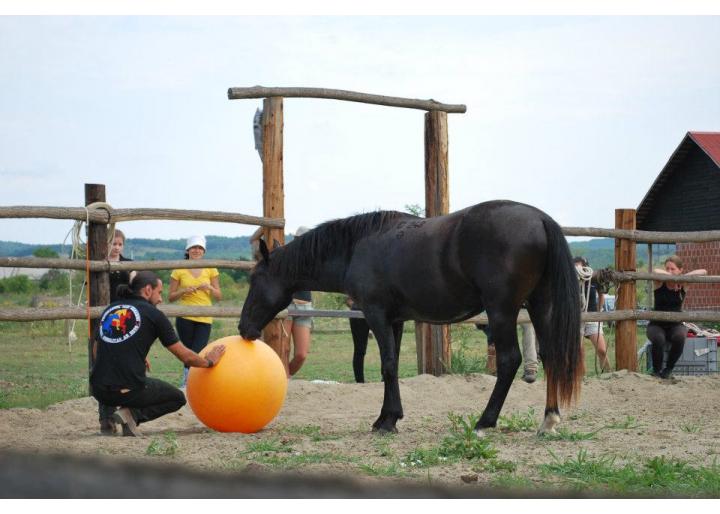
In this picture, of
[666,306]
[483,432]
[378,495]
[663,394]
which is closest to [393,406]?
[483,432]

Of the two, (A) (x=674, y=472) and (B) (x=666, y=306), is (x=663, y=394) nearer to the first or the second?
(B) (x=666, y=306)

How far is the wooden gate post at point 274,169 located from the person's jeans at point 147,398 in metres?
2.19

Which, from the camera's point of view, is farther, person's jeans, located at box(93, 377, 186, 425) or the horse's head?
the horse's head

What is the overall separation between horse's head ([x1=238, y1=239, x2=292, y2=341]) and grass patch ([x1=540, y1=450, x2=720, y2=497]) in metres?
2.85

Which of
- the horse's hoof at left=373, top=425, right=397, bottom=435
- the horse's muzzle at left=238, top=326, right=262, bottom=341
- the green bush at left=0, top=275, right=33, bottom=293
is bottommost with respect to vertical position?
the green bush at left=0, top=275, right=33, bottom=293

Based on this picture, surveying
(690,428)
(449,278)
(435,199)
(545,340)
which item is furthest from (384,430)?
(435,199)

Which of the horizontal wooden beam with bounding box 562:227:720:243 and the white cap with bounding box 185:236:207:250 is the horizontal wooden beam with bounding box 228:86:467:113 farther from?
the horizontal wooden beam with bounding box 562:227:720:243

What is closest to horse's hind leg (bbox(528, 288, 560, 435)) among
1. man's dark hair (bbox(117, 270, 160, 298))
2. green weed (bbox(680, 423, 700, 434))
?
green weed (bbox(680, 423, 700, 434))

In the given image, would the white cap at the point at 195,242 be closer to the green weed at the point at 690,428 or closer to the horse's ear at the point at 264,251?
the horse's ear at the point at 264,251

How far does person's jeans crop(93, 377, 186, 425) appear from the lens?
5902 millimetres

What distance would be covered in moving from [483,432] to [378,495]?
5030 mm

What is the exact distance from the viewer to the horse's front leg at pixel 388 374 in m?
6.28

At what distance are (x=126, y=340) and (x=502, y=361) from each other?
236cm

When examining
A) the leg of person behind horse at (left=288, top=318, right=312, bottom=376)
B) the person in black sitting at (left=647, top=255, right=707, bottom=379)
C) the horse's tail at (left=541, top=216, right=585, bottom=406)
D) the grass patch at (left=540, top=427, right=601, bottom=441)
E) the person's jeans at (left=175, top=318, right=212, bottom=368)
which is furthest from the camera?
the person in black sitting at (left=647, top=255, right=707, bottom=379)
